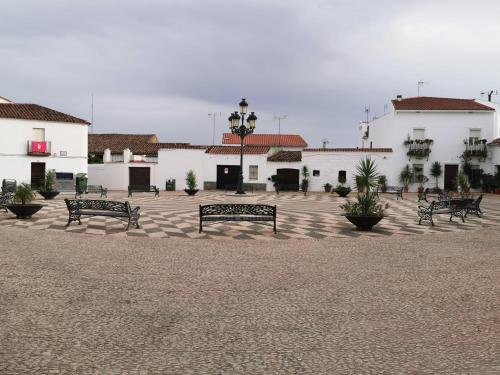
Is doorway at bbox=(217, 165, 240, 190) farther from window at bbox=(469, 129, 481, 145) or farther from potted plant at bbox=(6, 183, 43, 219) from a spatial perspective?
potted plant at bbox=(6, 183, 43, 219)

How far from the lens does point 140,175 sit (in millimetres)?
36156

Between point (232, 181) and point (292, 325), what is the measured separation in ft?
101

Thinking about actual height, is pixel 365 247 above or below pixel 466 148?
below

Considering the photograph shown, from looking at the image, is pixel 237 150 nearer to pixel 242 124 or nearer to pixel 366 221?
pixel 242 124

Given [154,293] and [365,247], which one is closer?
[154,293]

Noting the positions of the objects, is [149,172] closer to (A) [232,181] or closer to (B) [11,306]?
(A) [232,181]

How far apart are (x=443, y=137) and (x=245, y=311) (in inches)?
1272

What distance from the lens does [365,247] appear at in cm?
927

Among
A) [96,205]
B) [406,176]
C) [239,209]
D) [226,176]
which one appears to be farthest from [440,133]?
[96,205]

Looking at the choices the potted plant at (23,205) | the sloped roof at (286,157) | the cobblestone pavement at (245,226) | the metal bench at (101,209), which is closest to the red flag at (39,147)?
the sloped roof at (286,157)

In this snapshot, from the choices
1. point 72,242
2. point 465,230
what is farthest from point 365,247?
point 72,242

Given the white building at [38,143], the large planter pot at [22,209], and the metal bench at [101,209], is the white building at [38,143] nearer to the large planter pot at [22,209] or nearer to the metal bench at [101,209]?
the large planter pot at [22,209]

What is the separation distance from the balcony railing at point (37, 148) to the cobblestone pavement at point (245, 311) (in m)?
25.1

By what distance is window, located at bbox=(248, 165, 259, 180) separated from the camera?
3434 cm
